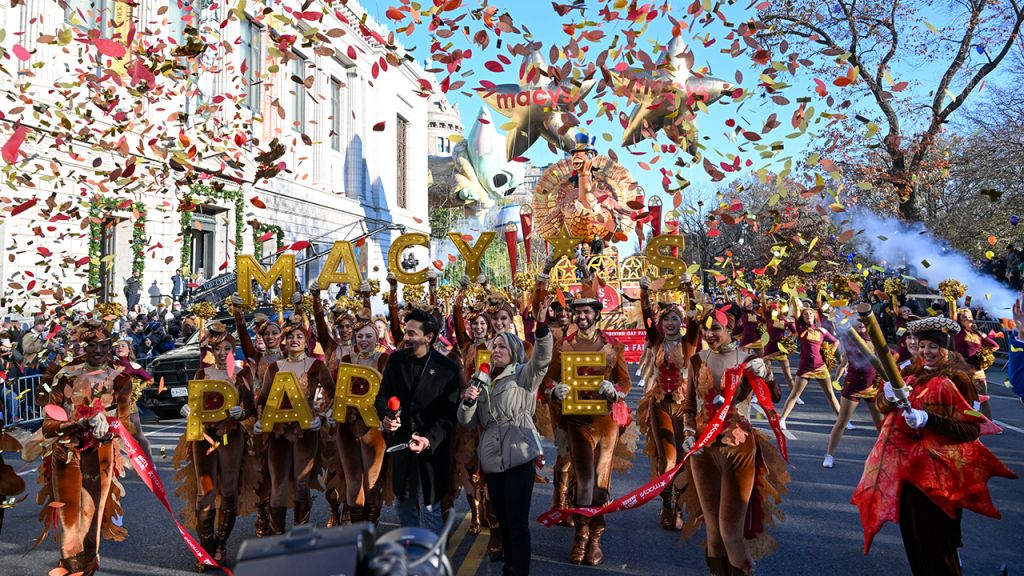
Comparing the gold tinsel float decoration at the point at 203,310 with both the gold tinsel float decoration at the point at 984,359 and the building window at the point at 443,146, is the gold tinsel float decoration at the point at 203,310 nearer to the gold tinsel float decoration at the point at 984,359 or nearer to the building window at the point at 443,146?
the gold tinsel float decoration at the point at 984,359

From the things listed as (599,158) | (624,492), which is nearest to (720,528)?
(624,492)

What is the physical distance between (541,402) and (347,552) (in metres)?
5.18

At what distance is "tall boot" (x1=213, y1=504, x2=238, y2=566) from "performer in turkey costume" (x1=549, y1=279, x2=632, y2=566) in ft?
8.85

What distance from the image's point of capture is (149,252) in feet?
67.6

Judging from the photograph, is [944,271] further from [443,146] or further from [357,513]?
[443,146]

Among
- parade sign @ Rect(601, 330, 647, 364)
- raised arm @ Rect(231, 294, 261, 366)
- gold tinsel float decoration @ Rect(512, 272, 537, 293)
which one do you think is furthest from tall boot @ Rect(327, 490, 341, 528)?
parade sign @ Rect(601, 330, 647, 364)

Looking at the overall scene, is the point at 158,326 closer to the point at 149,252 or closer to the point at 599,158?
the point at 149,252

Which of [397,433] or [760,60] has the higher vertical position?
[760,60]

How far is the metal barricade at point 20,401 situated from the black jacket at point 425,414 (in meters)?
8.77

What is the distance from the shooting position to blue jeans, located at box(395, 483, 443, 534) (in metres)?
4.87

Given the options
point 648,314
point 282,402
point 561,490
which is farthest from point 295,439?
point 648,314

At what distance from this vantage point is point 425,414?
4906 millimetres

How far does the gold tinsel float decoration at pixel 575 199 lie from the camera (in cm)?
3177

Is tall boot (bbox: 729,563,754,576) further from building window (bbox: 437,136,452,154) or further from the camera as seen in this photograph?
building window (bbox: 437,136,452,154)
